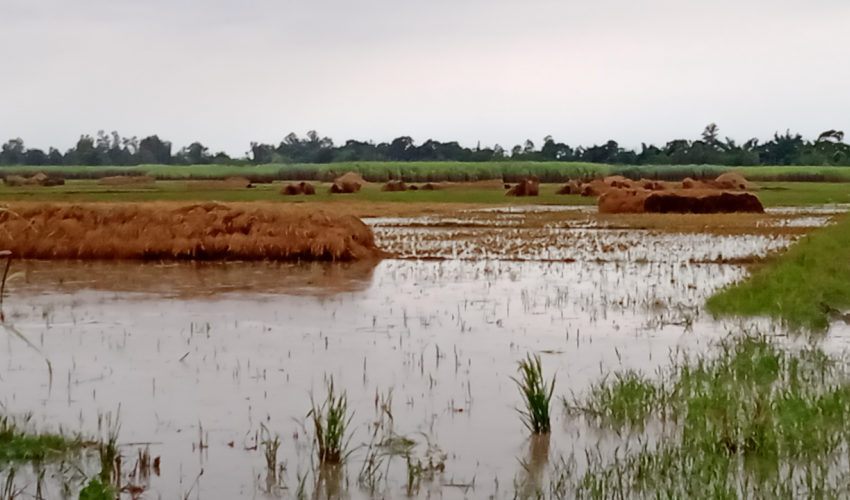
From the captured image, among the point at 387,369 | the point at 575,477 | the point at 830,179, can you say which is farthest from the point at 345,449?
the point at 830,179

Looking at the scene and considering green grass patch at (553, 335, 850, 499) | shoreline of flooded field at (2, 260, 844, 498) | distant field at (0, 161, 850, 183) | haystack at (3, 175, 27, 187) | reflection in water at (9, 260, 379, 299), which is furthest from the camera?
distant field at (0, 161, 850, 183)

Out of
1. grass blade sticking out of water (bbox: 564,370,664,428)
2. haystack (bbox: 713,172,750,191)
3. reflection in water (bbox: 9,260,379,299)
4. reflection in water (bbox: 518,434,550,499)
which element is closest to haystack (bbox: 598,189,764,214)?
haystack (bbox: 713,172,750,191)

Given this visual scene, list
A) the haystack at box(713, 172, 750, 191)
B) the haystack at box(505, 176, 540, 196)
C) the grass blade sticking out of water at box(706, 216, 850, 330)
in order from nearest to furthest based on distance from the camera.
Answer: the grass blade sticking out of water at box(706, 216, 850, 330)
the haystack at box(505, 176, 540, 196)
the haystack at box(713, 172, 750, 191)

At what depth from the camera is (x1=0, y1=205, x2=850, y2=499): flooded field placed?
4.52m

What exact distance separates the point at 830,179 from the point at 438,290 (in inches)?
2614

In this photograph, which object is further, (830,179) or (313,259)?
(830,179)

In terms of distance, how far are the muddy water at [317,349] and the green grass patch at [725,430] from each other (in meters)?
0.39

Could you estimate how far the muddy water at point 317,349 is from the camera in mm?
4879

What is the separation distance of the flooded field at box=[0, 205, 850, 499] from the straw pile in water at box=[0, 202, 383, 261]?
2.46 ft

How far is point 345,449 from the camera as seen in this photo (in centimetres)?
465

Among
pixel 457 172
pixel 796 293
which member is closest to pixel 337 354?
pixel 796 293

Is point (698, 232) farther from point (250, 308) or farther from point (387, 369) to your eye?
point (387, 369)

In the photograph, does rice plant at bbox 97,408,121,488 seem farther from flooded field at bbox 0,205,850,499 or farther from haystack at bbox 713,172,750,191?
haystack at bbox 713,172,750,191

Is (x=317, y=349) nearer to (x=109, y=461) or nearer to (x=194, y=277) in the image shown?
(x=109, y=461)
